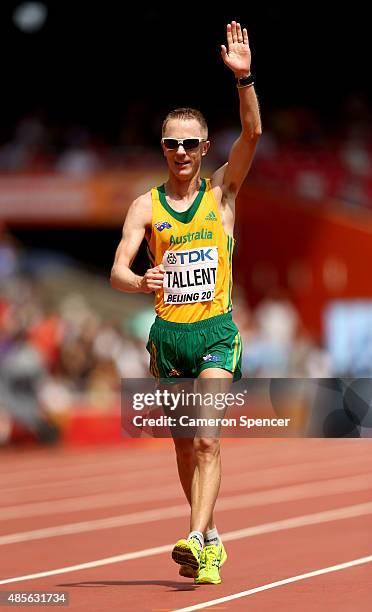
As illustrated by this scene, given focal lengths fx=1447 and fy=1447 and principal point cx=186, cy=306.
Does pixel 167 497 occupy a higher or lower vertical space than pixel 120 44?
lower

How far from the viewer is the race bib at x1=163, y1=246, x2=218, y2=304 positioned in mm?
6898

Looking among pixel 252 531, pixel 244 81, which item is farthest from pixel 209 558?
pixel 252 531

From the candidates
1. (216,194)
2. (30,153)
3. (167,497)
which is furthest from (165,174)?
(216,194)

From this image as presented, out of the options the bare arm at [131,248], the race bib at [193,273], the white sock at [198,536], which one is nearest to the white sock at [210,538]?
the white sock at [198,536]

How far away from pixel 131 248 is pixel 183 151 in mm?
525

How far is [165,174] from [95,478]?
12.7 meters

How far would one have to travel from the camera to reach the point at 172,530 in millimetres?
10023

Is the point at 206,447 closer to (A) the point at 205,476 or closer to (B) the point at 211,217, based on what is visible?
(A) the point at 205,476

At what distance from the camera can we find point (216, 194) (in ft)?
23.1

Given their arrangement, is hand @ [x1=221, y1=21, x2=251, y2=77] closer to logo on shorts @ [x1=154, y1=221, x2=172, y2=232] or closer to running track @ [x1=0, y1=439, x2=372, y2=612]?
logo on shorts @ [x1=154, y1=221, x2=172, y2=232]

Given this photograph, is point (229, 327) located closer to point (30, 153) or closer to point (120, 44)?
point (30, 153)

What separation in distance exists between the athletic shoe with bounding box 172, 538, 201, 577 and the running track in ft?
0.48

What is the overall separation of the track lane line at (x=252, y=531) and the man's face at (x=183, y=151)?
7.17 feet

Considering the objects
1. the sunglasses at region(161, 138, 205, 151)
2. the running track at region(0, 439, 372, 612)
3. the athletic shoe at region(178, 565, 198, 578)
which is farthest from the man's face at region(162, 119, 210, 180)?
the running track at region(0, 439, 372, 612)
